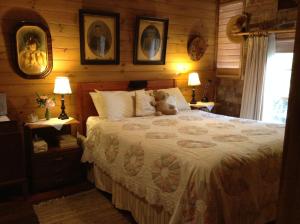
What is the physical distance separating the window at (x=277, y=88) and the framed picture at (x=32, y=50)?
10.1 feet

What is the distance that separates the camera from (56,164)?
9.80 feet

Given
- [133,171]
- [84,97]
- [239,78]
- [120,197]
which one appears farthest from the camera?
[239,78]

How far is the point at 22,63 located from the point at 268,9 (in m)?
3.48

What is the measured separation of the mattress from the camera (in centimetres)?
174

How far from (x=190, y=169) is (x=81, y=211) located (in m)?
1.36

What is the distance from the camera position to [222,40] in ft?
15.6

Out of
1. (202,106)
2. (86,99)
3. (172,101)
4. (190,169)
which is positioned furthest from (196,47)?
(190,169)

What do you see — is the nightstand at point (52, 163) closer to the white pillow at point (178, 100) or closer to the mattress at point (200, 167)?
the mattress at point (200, 167)

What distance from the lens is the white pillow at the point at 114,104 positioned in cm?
325

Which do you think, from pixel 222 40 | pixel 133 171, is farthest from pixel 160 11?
pixel 133 171

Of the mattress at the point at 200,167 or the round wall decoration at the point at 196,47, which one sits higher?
the round wall decoration at the point at 196,47

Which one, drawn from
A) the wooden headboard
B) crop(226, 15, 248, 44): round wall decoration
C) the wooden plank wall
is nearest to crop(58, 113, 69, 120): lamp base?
the wooden headboard

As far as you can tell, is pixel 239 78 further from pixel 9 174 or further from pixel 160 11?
pixel 9 174

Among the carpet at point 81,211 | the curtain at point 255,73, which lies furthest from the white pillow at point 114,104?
the curtain at point 255,73
